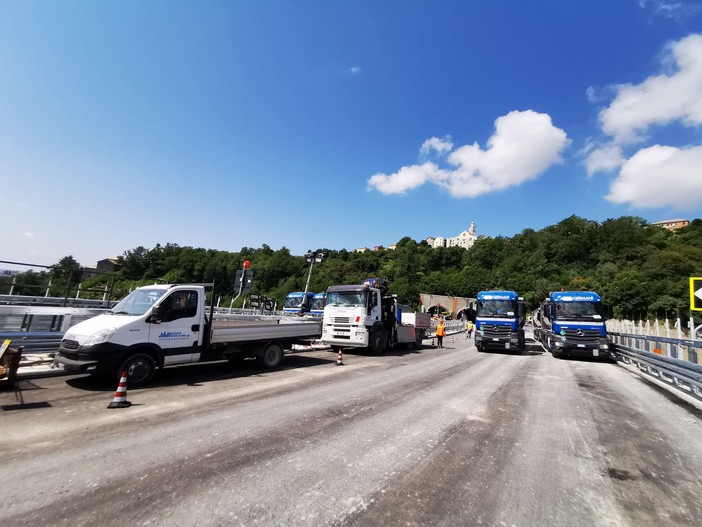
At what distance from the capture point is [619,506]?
3324mm

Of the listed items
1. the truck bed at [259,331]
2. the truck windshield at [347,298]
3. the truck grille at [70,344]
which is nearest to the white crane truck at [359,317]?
the truck windshield at [347,298]

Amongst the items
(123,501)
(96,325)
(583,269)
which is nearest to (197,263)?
(96,325)

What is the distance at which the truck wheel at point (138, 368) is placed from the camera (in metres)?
7.36

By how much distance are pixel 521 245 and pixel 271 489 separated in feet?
420

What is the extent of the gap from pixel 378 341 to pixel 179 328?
9474mm

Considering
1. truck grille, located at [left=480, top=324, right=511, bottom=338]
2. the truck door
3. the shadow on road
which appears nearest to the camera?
the shadow on road

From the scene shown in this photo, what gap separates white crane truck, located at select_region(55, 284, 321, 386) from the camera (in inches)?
276

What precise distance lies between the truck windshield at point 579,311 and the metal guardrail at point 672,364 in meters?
1.64

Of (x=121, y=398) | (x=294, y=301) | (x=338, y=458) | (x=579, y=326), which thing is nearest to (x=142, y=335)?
(x=121, y=398)

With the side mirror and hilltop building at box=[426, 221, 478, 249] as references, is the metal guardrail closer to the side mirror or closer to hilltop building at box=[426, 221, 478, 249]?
the side mirror

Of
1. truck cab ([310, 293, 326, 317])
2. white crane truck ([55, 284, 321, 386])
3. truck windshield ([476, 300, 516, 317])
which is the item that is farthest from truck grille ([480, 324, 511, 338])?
truck cab ([310, 293, 326, 317])

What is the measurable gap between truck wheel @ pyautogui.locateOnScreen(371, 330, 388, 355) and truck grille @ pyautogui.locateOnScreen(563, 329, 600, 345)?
8461 millimetres

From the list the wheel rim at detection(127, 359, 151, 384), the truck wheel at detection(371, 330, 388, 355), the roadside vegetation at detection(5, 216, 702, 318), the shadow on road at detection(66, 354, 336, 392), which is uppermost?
the roadside vegetation at detection(5, 216, 702, 318)

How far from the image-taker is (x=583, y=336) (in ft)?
52.1
